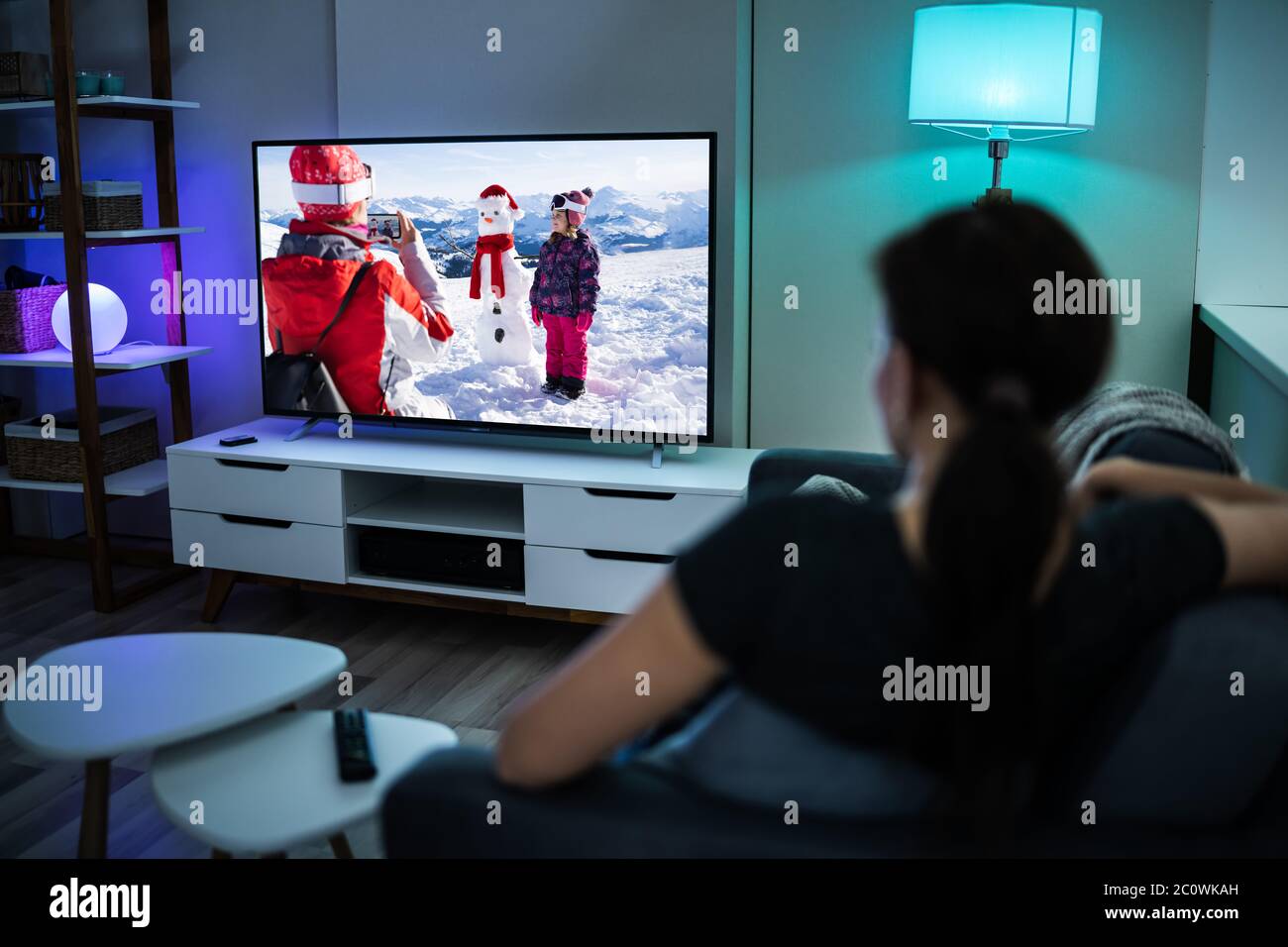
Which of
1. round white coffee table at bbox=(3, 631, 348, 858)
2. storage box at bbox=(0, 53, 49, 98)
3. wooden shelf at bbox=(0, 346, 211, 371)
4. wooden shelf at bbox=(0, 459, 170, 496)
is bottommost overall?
wooden shelf at bbox=(0, 459, 170, 496)

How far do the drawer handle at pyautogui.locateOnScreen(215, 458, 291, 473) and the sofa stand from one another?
7.83 feet

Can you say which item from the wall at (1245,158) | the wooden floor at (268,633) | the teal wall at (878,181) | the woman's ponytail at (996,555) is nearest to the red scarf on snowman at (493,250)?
the teal wall at (878,181)

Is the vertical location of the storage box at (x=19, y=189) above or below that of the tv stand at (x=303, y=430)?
above

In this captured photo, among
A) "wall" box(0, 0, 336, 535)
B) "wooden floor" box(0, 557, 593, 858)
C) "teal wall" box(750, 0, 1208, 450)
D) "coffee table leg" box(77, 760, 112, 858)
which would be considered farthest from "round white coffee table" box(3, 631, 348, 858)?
"wall" box(0, 0, 336, 535)

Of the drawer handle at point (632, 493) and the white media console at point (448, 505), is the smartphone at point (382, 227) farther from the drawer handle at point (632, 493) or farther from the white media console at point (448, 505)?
the drawer handle at point (632, 493)

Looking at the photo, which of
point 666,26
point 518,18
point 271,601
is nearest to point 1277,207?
point 666,26

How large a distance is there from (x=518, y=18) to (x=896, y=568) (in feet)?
9.36

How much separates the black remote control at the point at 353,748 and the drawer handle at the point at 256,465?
5.73ft

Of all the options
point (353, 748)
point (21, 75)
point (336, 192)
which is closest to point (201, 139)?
point (21, 75)

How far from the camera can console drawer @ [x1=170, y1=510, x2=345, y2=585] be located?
11.1ft

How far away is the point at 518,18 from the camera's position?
338cm

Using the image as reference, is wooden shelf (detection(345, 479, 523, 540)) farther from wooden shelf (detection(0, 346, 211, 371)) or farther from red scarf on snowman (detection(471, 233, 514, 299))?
wooden shelf (detection(0, 346, 211, 371))

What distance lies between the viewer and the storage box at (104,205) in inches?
140

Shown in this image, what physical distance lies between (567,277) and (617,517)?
2.29 feet
